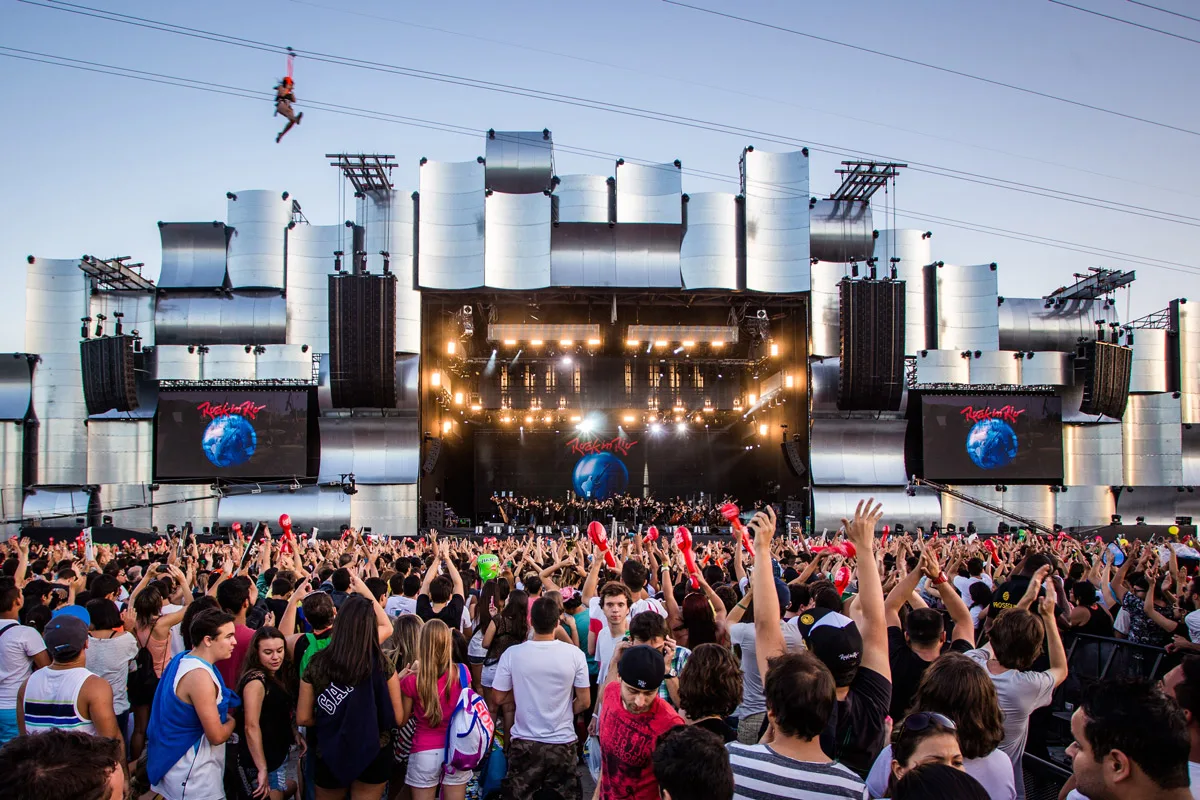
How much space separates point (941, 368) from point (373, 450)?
18.2m

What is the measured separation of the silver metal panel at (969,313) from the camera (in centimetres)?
2608

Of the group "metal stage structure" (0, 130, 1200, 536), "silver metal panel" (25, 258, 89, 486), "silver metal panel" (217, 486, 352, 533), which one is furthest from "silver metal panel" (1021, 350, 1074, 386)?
"silver metal panel" (25, 258, 89, 486)

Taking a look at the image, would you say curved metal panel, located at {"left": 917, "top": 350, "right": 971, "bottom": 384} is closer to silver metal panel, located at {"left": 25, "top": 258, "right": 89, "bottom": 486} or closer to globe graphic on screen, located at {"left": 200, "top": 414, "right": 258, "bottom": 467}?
globe graphic on screen, located at {"left": 200, "top": 414, "right": 258, "bottom": 467}

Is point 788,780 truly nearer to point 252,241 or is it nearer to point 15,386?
point 252,241

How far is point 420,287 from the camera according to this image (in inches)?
953

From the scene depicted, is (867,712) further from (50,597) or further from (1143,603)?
(50,597)

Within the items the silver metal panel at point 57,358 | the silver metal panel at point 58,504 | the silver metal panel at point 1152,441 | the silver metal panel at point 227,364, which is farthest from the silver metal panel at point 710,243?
the silver metal panel at point 58,504

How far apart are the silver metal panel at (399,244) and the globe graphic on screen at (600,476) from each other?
9.79 m

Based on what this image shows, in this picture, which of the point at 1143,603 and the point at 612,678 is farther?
the point at 1143,603

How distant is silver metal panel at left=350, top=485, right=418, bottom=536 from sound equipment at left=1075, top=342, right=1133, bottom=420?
21681 mm

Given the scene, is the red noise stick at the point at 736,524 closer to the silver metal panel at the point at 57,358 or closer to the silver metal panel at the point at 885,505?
the silver metal panel at the point at 885,505

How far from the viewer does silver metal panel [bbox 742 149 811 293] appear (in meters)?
24.3

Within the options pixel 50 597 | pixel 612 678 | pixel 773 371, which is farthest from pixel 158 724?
pixel 773 371

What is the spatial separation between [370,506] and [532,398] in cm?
857
